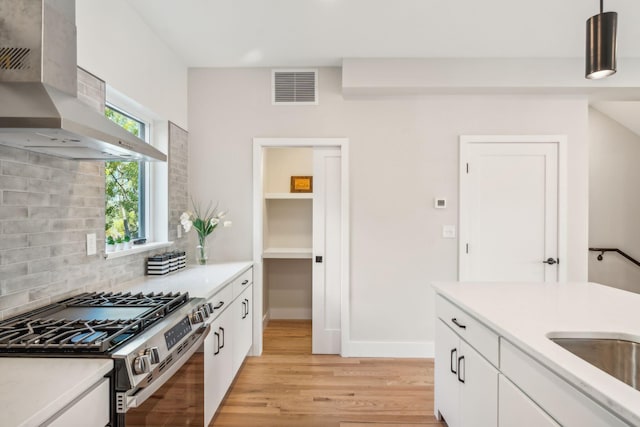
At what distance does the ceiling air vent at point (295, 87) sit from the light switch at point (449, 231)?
5.71 ft

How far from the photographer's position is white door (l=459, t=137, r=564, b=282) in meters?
3.47

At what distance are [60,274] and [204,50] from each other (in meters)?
2.22

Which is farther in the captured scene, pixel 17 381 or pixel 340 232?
pixel 340 232

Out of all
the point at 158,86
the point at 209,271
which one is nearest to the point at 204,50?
the point at 158,86

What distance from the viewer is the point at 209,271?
2926 millimetres

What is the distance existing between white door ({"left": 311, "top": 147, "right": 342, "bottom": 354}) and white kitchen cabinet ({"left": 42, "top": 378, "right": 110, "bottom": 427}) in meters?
2.51

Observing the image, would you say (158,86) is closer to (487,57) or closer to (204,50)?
(204,50)

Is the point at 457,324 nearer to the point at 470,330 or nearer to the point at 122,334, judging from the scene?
the point at 470,330

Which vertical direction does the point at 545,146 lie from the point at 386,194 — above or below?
above

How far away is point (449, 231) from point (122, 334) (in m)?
2.94

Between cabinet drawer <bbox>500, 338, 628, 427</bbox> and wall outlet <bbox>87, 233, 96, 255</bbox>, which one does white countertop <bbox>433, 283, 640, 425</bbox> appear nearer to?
cabinet drawer <bbox>500, 338, 628, 427</bbox>

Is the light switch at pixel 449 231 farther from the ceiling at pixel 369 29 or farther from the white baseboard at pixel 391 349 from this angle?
the ceiling at pixel 369 29

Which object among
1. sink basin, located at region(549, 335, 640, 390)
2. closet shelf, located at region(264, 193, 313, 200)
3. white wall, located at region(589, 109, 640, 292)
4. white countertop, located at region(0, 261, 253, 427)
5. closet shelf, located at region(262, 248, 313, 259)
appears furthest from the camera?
white wall, located at region(589, 109, 640, 292)

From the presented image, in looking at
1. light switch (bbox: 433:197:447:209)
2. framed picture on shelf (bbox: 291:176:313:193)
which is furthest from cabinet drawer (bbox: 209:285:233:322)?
framed picture on shelf (bbox: 291:176:313:193)
